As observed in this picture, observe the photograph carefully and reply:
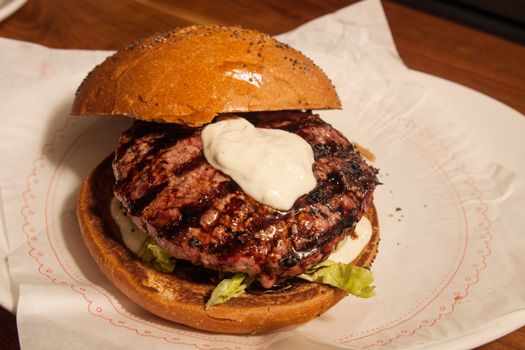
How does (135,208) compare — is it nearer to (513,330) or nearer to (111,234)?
(111,234)

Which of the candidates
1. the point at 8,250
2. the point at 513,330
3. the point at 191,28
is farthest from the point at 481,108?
the point at 8,250

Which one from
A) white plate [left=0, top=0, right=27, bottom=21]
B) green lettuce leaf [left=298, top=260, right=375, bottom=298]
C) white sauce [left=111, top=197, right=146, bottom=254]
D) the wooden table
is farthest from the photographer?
the wooden table

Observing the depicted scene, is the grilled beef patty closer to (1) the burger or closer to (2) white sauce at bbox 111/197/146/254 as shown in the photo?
(1) the burger

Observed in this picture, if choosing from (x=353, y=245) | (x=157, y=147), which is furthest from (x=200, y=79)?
(x=353, y=245)

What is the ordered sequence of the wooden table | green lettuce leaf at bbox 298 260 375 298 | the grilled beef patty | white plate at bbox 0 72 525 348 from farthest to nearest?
1. the wooden table
2. white plate at bbox 0 72 525 348
3. green lettuce leaf at bbox 298 260 375 298
4. the grilled beef patty

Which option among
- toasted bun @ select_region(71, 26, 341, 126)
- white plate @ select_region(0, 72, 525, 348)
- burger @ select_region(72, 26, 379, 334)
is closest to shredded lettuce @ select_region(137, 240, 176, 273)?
burger @ select_region(72, 26, 379, 334)

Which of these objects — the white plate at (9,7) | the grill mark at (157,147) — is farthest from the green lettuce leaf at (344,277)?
the white plate at (9,7)

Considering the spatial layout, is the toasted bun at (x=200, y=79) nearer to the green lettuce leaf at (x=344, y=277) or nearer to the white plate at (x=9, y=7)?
the green lettuce leaf at (x=344, y=277)

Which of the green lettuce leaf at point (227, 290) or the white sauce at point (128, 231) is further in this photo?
the white sauce at point (128, 231)
